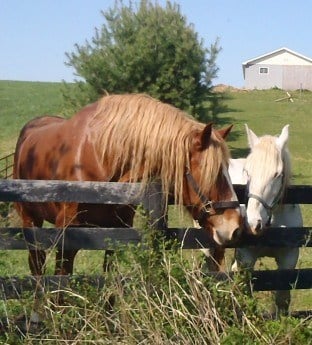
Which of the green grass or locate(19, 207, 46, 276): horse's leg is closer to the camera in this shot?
locate(19, 207, 46, 276): horse's leg

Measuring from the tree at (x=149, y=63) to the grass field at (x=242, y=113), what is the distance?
280 centimetres

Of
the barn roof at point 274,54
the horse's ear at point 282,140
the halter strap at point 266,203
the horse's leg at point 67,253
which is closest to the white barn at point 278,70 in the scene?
the barn roof at point 274,54

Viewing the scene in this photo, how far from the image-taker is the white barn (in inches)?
3123

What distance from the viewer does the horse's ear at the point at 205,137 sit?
187 inches

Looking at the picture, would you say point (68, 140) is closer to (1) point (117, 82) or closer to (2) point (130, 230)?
(2) point (130, 230)

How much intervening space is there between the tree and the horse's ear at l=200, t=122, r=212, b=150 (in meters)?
22.8

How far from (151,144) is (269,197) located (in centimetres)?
114

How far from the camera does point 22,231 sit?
464cm

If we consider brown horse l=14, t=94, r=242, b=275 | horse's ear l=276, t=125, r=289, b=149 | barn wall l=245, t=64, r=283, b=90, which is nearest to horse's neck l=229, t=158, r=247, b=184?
horse's ear l=276, t=125, r=289, b=149

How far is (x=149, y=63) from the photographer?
28.0m

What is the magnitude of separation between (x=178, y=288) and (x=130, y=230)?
1.98 feet

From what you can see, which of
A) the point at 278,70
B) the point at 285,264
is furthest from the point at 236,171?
the point at 278,70

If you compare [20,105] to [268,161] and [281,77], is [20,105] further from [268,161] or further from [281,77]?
[268,161]

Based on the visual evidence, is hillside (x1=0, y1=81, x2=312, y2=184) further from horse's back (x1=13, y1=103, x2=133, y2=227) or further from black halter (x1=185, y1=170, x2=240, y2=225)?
black halter (x1=185, y1=170, x2=240, y2=225)
